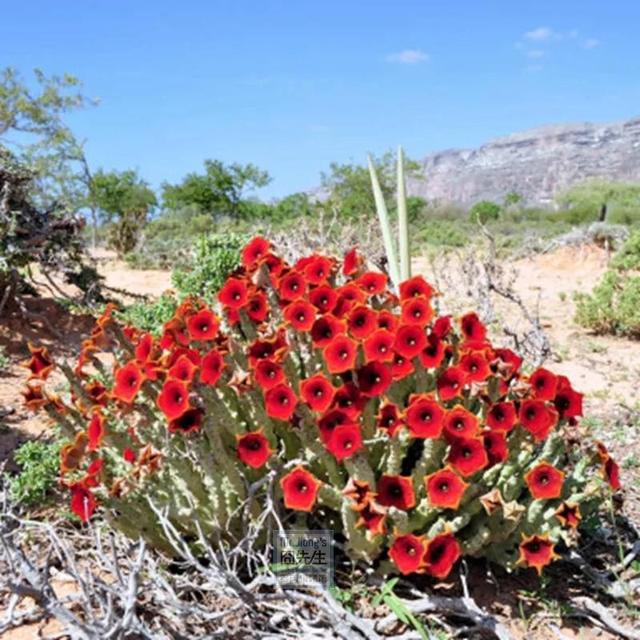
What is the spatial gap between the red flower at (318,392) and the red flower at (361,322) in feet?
0.72

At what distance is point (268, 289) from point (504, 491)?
965 mm

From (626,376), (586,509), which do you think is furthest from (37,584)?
(626,376)

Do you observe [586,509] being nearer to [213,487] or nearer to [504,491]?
[504,491]

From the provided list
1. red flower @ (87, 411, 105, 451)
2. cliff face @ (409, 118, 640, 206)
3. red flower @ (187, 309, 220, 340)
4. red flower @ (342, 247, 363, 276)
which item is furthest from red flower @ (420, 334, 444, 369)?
cliff face @ (409, 118, 640, 206)

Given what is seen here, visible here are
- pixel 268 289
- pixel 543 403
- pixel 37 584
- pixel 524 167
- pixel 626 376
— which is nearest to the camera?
pixel 37 584

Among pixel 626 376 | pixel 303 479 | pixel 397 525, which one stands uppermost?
pixel 303 479

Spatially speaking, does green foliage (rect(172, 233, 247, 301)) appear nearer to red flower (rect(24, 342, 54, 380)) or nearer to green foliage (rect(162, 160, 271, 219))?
red flower (rect(24, 342, 54, 380))

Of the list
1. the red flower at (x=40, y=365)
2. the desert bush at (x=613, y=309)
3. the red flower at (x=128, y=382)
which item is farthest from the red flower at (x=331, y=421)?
the desert bush at (x=613, y=309)

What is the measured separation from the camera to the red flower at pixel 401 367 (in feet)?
7.34

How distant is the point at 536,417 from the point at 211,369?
956mm

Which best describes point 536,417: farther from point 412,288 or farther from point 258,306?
point 258,306

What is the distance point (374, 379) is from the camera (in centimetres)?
223

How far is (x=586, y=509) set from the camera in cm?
269

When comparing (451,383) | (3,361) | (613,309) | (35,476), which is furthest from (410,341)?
(613,309)
